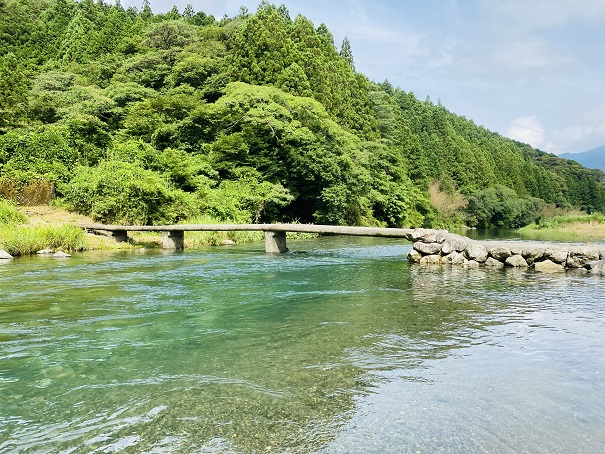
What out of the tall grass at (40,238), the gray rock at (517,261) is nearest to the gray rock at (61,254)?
the tall grass at (40,238)

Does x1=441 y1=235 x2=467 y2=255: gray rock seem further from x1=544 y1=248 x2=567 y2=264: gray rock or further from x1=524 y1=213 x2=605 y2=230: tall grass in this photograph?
x1=524 y1=213 x2=605 y2=230: tall grass

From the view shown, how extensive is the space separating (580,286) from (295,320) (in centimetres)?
567

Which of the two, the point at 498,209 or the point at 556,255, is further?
the point at 498,209

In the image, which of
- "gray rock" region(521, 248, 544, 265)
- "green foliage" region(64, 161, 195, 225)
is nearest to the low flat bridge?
"green foliage" region(64, 161, 195, 225)

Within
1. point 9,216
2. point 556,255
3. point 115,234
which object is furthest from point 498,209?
point 9,216

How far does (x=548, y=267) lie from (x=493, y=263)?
1187mm

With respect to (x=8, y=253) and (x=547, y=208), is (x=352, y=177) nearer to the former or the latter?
(x=8, y=253)

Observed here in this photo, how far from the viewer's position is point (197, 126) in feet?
89.7

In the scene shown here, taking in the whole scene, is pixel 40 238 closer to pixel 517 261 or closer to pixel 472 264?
pixel 472 264

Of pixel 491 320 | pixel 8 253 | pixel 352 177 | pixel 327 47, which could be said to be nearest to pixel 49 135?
pixel 8 253

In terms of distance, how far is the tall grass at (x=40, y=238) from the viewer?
Result: 12.9 m

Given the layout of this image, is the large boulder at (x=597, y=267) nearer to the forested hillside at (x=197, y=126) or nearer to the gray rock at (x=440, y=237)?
the gray rock at (x=440, y=237)

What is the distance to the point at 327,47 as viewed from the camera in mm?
44594

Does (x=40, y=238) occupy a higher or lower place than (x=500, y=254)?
higher
